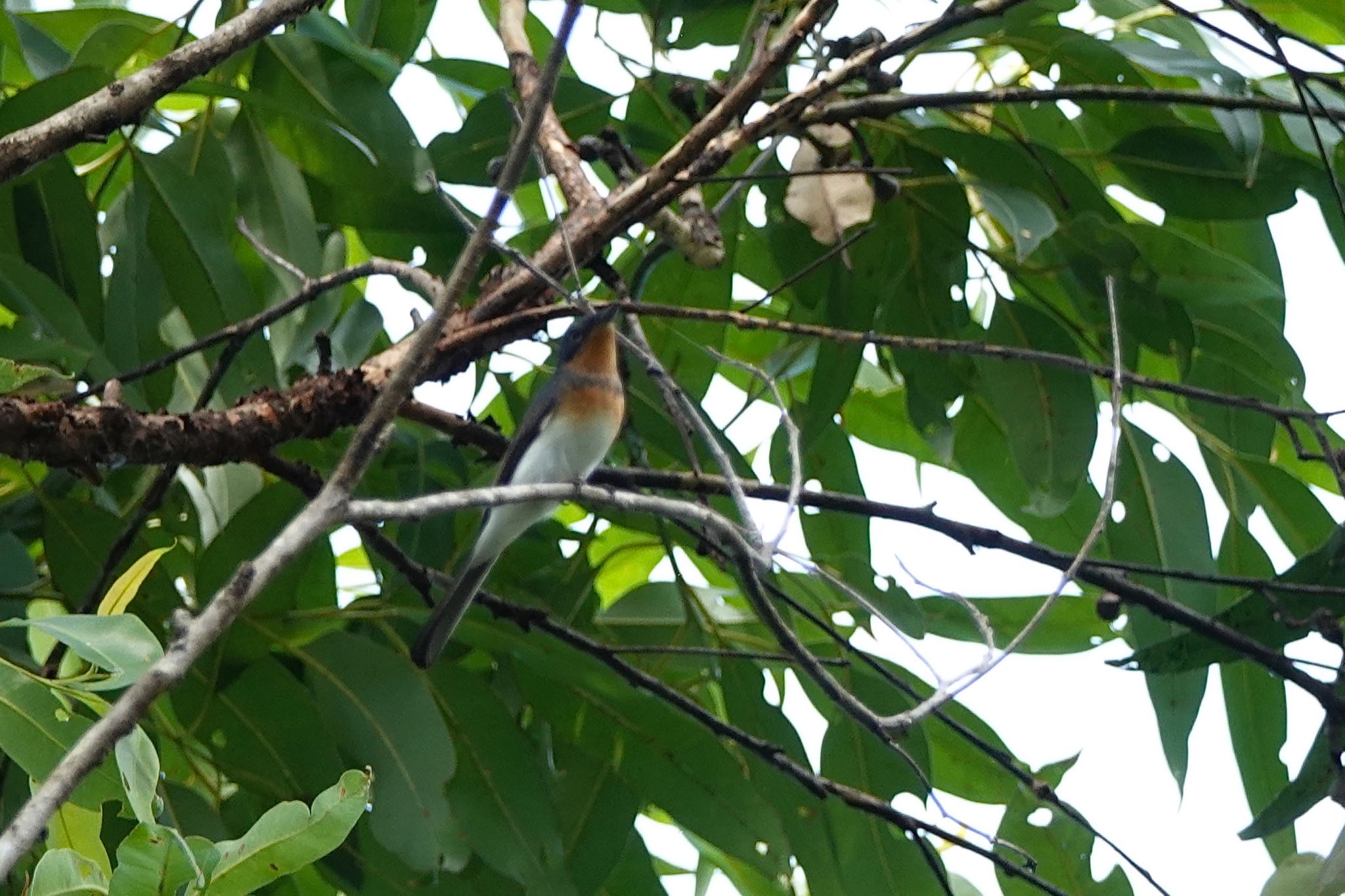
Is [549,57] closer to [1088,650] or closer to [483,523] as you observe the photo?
[483,523]

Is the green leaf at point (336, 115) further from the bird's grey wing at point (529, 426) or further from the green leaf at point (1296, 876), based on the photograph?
the green leaf at point (1296, 876)

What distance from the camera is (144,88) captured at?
4.56ft

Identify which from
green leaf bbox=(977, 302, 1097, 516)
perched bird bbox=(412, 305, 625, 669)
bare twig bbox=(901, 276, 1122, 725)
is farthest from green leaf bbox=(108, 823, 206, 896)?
green leaf bbox=(977, 302, 1097, 516)

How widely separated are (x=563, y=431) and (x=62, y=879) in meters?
1.43

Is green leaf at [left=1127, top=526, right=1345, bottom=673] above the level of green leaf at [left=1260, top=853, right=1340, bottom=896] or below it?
above

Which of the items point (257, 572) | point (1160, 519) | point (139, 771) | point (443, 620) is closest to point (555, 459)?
point (443, 620)

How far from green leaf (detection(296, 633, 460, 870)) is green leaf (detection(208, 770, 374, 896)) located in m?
0.89

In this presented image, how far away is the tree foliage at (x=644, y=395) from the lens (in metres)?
1.86

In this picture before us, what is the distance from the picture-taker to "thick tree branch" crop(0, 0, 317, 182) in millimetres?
1365

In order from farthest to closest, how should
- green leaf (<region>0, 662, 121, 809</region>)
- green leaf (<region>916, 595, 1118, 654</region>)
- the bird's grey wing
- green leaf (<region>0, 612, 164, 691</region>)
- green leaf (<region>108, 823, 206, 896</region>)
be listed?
green leaf (<region>916, 595, 1118, 654</region>), the bird's grey wing, green leaf (<region>0, 662, 121, 809</region>), green leaf (<region>0, 612, 164, 691</region>), green leaf (<region>108, 823, 206, 896</region>)

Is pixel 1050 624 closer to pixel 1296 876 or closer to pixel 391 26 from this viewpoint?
pixel 1296 876

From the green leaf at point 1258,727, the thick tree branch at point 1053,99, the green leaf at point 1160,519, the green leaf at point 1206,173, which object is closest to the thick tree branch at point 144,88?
the thick tree branch at point 1053,99

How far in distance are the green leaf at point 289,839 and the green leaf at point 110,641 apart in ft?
0.55

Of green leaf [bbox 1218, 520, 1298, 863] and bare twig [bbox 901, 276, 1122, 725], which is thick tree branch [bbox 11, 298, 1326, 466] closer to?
bare twig [bbox 901, 276, 1122, 725]
